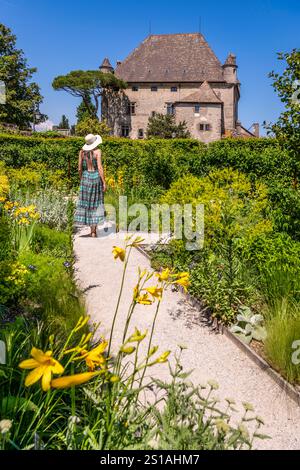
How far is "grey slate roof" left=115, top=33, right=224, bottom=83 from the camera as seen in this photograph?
42.6 metres

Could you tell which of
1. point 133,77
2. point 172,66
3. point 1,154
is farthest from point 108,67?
point 1,154

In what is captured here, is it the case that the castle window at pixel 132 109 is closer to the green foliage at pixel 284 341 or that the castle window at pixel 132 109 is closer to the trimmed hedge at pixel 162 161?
the trimmed hedge at pixel 162 161

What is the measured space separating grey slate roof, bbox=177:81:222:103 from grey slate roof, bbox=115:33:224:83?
11.8 feet

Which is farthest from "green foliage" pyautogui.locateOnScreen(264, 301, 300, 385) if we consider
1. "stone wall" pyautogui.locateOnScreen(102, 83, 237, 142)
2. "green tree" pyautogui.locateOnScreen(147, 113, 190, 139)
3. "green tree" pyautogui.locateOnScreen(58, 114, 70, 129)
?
"green tree" pyautogui.locateOnScreen(58, 114, 70, 129)

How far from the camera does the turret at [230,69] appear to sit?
4269 cm

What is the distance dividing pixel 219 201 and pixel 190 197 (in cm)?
45

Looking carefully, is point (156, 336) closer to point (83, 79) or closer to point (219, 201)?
point (219, 201)

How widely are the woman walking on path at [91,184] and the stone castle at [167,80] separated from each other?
118ft

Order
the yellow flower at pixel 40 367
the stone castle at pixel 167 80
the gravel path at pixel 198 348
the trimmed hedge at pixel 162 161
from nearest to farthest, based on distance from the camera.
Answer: the yellow flower at pixel 40 367
the gravel path at pixel 198 348
the trimmed hedge at pixel 162 161
the stone castle at pixel 167 80

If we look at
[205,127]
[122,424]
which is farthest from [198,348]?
[205,127]

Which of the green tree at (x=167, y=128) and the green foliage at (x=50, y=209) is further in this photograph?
the green tree at (x=167, y=128)

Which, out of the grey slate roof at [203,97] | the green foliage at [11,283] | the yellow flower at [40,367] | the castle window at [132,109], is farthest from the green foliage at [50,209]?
the castle window at [132,109]

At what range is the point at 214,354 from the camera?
355 cm

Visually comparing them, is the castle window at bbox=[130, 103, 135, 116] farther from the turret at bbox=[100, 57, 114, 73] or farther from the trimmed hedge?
the trimmed hedge
